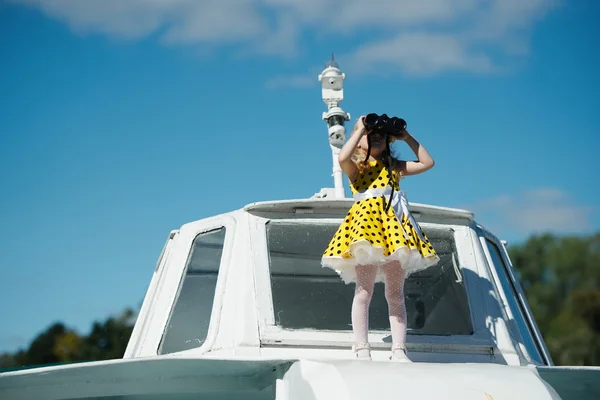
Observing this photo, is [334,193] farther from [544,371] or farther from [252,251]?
[544,371]

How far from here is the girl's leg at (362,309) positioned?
14.5 ft

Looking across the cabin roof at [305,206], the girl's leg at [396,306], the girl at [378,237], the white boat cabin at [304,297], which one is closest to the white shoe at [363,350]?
the girl at [378,237]

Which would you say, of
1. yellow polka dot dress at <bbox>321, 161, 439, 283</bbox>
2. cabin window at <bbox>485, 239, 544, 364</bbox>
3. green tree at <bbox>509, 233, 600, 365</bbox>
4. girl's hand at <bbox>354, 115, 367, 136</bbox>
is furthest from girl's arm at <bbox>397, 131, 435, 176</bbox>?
green tree at <bbox>509, 233, 600, 365</bbox>

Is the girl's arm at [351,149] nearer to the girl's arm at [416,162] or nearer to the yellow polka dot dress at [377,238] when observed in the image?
the yellow polka dot dress at [377,238]

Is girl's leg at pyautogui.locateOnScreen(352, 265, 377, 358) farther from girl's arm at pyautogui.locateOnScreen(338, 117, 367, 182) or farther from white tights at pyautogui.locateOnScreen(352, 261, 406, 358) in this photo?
girl's arm at pyautogui.locateOnScreen(338, 117, 367, 182)

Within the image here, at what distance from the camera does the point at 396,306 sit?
448 centimetres

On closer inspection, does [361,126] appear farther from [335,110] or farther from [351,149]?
[335,110]

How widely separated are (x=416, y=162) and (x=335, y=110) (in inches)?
111

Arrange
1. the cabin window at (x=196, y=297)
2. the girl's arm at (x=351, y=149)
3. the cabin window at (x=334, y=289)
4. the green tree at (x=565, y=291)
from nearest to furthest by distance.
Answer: the girl's arm at (x=351, y=149)
the cabin window at (x=196, y=297)
the cabin window at (x=334, y=289)
the green tree at (x=565, y=291)

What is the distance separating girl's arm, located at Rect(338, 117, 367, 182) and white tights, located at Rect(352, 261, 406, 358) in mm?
652

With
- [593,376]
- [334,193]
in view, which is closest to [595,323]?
[334,193]

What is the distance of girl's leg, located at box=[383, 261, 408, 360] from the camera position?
4.41 m

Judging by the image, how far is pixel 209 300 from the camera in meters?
5.26

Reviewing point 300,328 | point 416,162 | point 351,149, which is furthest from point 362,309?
point 416,162
